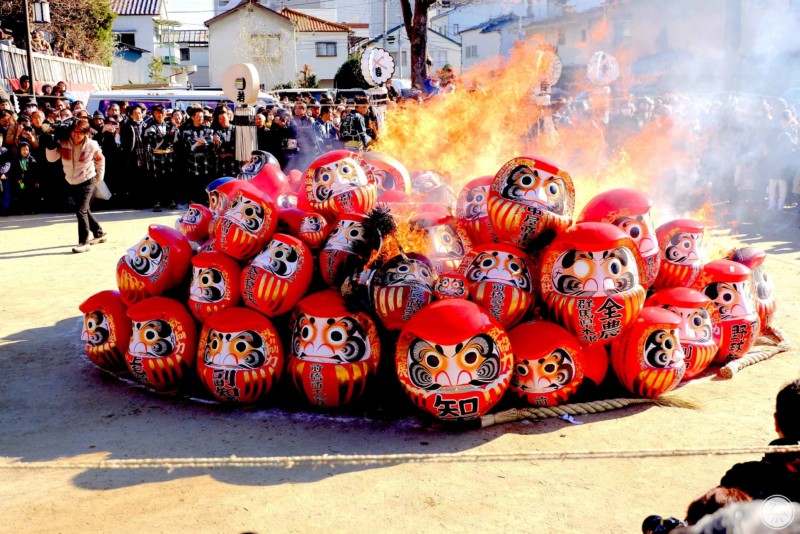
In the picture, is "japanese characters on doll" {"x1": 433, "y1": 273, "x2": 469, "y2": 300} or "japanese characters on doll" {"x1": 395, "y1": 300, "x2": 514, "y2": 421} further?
"japanese characters on doll" {"x1": 433, "y1": 273, "x2": 469, "y2": 300}

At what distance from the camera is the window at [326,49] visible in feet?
154

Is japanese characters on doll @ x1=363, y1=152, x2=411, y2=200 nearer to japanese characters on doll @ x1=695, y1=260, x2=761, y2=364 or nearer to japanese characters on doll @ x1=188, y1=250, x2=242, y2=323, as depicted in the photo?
japanese characters on doll @ x1=188, y1=250, x2=242, y2=323

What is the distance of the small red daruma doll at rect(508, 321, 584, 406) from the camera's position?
15.6ft

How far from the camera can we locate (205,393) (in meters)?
5.32

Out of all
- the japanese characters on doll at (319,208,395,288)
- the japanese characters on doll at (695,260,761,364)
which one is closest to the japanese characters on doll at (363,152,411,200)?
the japanese characters on doll at (319,208,395,288)

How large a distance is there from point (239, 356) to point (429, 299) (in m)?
1.38

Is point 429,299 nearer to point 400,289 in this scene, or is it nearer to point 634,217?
point 400,289

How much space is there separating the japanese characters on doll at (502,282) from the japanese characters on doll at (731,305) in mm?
1753

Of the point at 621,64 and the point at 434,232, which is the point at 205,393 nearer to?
the point at 434,232

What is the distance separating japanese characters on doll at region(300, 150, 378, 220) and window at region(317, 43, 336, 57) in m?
43.4

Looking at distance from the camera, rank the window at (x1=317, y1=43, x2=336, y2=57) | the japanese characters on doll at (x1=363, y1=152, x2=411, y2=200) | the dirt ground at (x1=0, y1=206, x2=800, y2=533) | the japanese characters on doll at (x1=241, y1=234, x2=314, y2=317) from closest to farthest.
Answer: the dirt ground at (x1=0, y1=206, x2=800, y2=533)
the japanese characters on doll at (x1=241, y1=234, x2=314, y2=317)
the japanese characters on doll at (x1=363, y1=152, x2=411, y2=200)
the window at (x1=317, y1=43, x2=336, y2=57)

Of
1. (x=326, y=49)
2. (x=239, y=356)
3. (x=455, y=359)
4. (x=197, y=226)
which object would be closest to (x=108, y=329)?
(x=197, y=226)

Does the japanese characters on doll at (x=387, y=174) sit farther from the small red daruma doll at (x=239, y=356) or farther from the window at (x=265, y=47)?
the window at (x=265, y=47)

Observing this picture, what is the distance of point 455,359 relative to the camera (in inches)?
175
